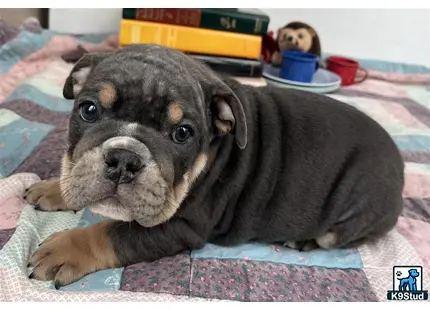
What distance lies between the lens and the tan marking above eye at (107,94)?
203 cm

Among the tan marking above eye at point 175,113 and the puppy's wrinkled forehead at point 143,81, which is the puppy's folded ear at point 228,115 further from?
the tan marking above eye at point 175,113

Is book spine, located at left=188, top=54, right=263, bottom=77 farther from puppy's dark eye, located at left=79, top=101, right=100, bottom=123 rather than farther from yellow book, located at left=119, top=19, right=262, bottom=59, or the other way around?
puppy's dark eye, located at left=79, top=101, right=100, bottom=123

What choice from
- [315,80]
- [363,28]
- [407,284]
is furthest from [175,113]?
[363,28]

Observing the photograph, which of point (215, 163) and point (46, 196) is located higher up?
point (215, 163)

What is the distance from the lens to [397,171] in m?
2.76

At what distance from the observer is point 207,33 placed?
4855mm

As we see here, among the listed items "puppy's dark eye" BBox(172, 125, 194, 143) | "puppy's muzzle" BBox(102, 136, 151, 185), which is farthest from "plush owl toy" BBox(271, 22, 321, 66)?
"puppy's muzzle" BBox(102, 136, 151, 185)

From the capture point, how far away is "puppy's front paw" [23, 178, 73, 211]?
2.59 metres

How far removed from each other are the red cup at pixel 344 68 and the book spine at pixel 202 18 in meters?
1.24

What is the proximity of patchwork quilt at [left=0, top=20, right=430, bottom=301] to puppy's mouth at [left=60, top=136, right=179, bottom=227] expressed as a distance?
1.14ft

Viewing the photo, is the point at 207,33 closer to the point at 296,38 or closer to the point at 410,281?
the point at 296,38

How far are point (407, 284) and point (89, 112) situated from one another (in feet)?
5.78

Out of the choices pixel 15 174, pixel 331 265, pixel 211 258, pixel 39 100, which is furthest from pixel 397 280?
pixel 39 100
